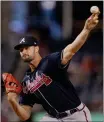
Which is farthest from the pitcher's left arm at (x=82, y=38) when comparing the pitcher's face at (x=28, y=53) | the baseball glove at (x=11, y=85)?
the baseball glove at (x=11, y=85)

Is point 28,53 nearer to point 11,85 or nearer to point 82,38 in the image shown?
point 11,85

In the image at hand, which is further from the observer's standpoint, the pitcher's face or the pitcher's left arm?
the pitcher's face

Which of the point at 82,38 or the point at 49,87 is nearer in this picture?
the point at 82,38

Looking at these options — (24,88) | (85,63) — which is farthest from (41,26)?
(24,88)

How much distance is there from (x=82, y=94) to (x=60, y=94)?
2452 mm

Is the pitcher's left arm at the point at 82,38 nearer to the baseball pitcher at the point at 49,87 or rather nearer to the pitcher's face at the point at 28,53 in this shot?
the baseball pitcher at the point at 49,87

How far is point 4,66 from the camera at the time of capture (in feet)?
25.6

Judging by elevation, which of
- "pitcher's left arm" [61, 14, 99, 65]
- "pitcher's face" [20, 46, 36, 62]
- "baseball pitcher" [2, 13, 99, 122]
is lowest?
"baseball pitcher" [2, 13, 99, 122]

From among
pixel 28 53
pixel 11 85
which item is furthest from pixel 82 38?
pixel 11 85

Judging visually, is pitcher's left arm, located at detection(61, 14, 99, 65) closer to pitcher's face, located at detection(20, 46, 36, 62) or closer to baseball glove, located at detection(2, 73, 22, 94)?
pitcher's face, located at detection(20, 46, 36, 62)

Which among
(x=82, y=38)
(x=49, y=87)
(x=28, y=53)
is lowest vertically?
(x=49, y=87)

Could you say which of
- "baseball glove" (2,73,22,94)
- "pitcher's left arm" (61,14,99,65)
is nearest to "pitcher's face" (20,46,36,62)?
"baseball glove" (2,73,22,94)

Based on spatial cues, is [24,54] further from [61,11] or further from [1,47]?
[61,11]

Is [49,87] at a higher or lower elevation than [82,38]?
lower
